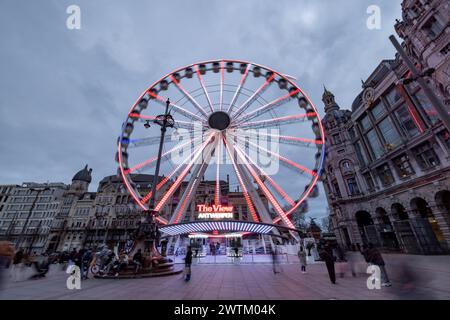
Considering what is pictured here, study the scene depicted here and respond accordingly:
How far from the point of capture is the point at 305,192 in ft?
66.9

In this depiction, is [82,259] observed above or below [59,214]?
below

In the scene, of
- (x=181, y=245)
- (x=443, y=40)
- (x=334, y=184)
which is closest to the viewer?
(x=443, y=40)

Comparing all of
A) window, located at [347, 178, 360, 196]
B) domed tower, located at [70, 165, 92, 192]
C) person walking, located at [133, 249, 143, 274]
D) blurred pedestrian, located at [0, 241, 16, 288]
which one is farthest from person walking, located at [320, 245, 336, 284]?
domed tower, located at [70, 165, 92, 192]

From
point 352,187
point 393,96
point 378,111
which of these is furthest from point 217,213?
point 393,96

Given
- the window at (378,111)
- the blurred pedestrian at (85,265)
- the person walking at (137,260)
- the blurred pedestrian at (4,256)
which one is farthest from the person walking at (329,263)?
the window at (378,111)

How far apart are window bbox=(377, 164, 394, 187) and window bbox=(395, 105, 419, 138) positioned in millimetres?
5316

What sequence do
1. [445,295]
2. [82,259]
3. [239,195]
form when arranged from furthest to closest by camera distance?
[239,195] < [82,259] < [445,295]

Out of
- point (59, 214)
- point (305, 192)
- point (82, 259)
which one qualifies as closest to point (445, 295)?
point (305, 192)

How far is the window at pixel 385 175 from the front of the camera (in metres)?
27.4

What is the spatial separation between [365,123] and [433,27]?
45.2 ft

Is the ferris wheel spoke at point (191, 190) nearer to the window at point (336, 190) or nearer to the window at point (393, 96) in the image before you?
the window at point (336, 190)

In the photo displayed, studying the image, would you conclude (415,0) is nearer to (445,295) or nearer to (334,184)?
(334,184)

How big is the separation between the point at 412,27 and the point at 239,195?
157 ft

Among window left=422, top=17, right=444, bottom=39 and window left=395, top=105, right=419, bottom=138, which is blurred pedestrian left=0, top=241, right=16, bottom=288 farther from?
window left=422, top=17, right=444, bottom=39
